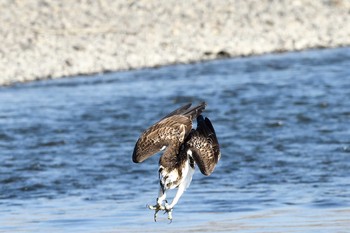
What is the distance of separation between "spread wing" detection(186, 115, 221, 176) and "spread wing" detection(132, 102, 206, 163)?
0.44 ft

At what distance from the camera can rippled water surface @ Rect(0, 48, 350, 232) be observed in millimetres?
11836

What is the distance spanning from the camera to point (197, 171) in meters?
14.7

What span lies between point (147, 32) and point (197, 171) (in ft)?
35.1

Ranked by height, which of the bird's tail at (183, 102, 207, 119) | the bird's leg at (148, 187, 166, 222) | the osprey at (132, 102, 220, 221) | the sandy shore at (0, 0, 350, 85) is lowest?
the sandy shore at (0, 0, 350, 85)

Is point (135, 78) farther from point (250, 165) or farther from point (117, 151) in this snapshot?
point (250, 165)

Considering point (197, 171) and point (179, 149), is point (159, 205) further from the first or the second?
point (197, 171)

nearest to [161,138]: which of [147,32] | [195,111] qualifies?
[195,111]

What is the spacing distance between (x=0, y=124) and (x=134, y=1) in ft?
31.4

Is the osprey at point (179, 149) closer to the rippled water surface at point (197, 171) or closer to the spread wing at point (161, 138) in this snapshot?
the spread wing at point (161, 138)

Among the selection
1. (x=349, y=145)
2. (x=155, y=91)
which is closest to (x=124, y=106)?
(x=155, y=91)

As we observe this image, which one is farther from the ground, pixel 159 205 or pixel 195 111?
pixel 195 111

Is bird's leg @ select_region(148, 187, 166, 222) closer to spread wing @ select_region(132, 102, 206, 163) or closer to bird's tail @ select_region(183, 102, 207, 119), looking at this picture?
spread wing @ select_region(132, 102, 206, 163)

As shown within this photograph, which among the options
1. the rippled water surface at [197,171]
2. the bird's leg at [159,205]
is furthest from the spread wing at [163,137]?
the rippled water surface at [197,171]

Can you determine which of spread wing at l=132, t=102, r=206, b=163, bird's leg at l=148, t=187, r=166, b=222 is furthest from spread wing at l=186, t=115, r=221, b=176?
bird's leg at l=148, t=187, r=166, b=222
